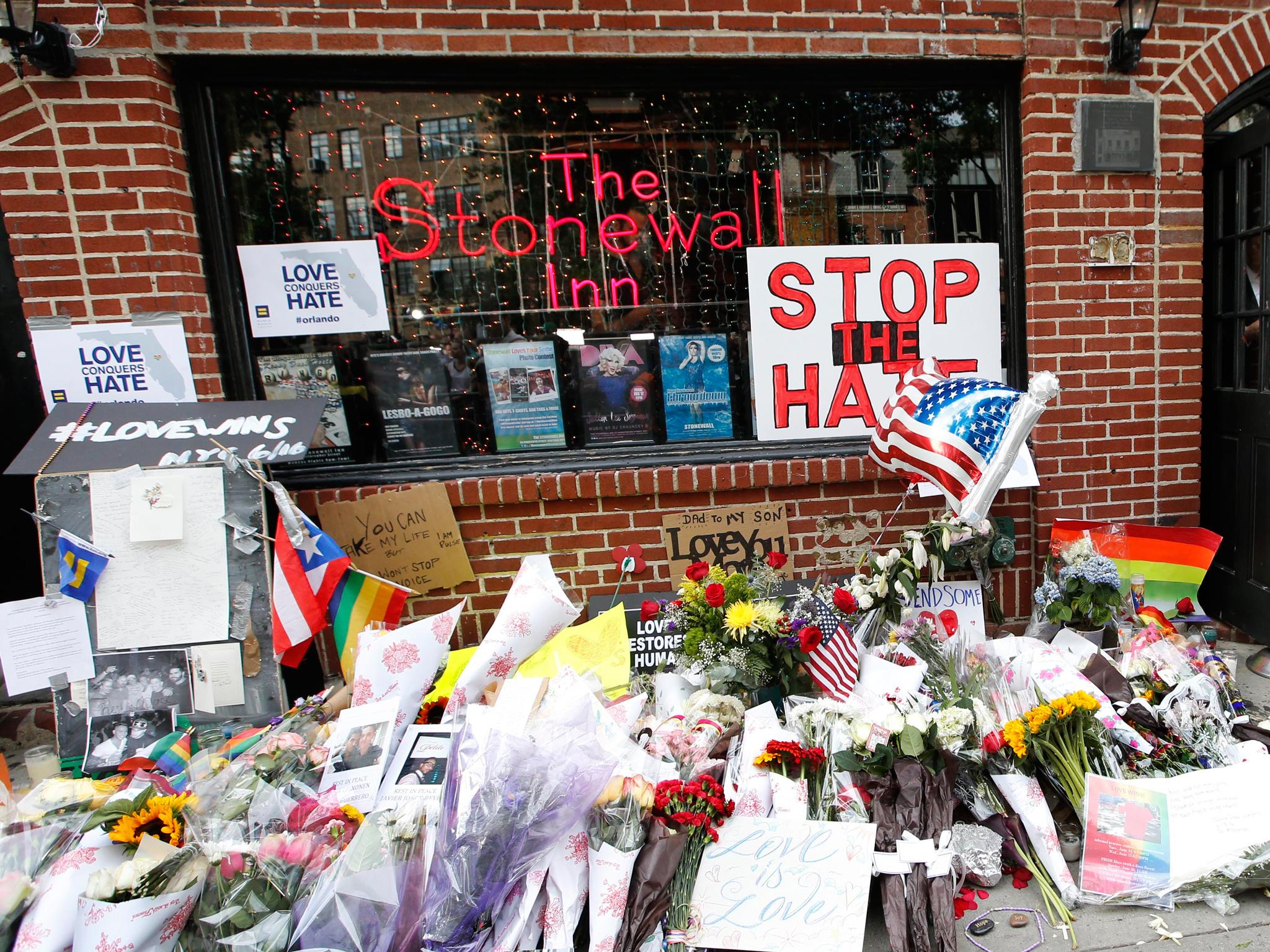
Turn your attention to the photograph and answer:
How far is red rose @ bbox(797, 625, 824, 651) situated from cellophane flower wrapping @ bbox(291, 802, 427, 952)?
149 centimetres

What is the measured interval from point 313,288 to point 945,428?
2901mm

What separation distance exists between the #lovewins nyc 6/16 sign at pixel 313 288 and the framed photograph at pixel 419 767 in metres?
2.00

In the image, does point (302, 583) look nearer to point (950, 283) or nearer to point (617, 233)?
point (617, 233)

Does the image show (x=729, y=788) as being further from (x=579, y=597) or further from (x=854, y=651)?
(x=579, y=597)

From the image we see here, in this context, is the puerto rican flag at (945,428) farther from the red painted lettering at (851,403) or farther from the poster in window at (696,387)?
the poster in window at (696,387)

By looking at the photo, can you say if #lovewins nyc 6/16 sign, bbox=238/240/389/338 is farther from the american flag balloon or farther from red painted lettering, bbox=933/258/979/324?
red painted lettering, bbox=933/258/979/324

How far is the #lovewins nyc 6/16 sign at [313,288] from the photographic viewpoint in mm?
3387

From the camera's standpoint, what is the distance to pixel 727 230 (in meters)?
3.62

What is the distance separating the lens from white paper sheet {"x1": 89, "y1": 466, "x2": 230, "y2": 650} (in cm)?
273

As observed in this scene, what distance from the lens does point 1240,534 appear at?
145 inches

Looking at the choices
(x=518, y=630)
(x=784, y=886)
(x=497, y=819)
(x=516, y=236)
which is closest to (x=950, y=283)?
(x=516, y=236)

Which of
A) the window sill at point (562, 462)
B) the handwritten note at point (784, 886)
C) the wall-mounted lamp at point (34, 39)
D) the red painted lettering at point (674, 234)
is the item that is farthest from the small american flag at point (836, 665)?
the wall-mounted lamp at point (34, 39)

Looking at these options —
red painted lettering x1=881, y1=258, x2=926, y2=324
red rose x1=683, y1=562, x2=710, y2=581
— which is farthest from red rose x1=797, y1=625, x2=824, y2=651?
red painted lettering x1=881, y1=258, x2=926, y2=324

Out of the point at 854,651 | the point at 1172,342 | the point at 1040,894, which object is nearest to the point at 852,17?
the point at 1172,342
